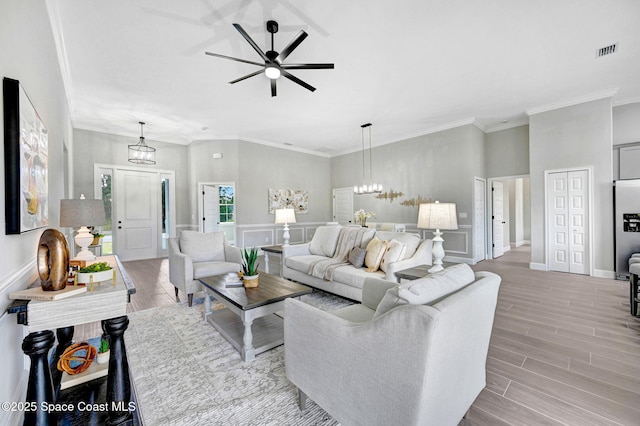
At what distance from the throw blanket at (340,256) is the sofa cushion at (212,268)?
108 centimetres

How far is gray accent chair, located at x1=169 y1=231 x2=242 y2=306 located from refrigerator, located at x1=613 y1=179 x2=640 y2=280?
6.15 m

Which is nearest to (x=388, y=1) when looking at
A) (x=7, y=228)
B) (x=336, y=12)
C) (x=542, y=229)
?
(x=336, y=12)

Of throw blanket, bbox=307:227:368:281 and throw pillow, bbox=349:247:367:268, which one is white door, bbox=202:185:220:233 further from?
throw pillow, bbox=349:247:367:268

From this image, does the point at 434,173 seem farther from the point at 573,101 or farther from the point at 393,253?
the point at 393,253

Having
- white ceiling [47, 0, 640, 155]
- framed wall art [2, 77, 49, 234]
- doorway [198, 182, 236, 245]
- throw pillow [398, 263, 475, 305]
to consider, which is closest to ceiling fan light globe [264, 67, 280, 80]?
white ceiling [47, 0, 640, 155]

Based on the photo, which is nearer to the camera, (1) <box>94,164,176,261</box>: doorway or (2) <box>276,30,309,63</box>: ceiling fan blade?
(2) <box>276,30,309,63</box>: ceiling fan blade

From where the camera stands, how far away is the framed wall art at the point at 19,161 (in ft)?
4.41

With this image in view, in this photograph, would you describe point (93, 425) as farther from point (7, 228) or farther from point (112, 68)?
point (112, 68)

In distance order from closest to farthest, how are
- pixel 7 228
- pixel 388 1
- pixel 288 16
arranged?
pixel 7 228, pixel 388 1, pixel 288 16

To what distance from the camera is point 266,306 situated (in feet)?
7.48

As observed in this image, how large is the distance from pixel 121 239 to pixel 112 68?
4.24 m

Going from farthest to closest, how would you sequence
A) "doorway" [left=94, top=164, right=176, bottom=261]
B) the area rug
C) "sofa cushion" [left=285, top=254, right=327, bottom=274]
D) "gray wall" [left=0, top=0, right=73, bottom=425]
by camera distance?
"doorway" [left=94, top=164, right=176, bottom=261] → "sofa cushion" [left=285, top=254, right=327, bottom=274] → the area rug → "gray wall" [left=0, top=0, right=73, bottom=425]

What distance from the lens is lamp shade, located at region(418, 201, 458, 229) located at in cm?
249

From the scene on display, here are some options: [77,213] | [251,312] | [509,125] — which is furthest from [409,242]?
[509,125]
